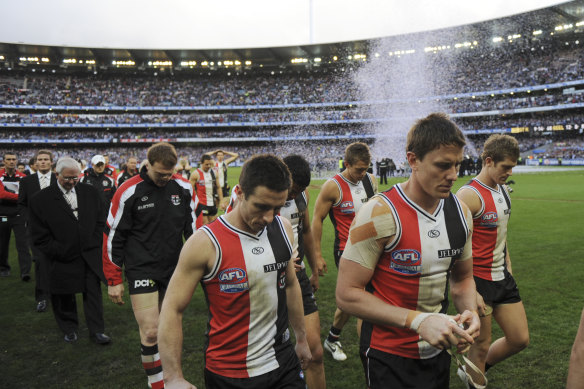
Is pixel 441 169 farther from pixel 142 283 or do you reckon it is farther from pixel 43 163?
pixel 43 163

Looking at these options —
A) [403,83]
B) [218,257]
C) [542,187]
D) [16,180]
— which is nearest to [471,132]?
[403,83]

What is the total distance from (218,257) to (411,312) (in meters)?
1.15

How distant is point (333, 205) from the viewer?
567 centimetres

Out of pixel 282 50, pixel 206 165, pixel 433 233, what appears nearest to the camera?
pixel 433 233

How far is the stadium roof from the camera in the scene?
54.2 meters

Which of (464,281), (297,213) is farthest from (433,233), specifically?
(297,213)

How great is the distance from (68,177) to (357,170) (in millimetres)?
3966

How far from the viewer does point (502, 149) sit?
4188 millimetres

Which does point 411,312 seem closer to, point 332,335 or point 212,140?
point 332,335

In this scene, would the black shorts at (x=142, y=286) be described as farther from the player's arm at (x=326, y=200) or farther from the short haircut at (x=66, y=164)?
the short haircut at (x=66, y=164)

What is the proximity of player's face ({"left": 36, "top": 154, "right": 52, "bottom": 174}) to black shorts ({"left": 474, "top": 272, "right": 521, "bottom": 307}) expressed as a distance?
7423 mm

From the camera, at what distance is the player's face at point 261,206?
8.25 feet

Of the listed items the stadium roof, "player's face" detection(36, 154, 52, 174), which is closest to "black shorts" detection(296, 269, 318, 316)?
"player's face" detection(36, 154, 52, 174)

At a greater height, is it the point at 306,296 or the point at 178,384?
the point at 178,384
